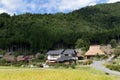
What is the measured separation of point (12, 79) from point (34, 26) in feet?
415

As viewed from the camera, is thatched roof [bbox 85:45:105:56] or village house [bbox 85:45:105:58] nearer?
village house [bbox 85:45:105:58]

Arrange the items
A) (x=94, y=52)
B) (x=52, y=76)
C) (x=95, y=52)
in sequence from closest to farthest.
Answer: (x=52, y=76) → (x=95, y=52) → (x=94, y=52)

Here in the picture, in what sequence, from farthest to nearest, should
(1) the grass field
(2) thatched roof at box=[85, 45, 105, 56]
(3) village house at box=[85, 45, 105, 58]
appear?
(2) thatched roof at box=[85, 45, 105, 56]
(3) village house at box=[85, 45, 105, 58]
(1) the grass field

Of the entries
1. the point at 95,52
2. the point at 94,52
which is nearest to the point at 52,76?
the point at 95,52

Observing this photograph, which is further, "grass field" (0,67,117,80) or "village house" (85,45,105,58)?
"village house" (85,45,105,58)

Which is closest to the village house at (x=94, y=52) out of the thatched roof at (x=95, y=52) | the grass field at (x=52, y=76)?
the thatched roof at (x=95, y=52)

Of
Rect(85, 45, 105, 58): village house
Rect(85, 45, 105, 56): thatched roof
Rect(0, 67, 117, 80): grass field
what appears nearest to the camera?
Rect(0, 67, 117, 80): grass field

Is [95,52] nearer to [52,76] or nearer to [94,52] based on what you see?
[94,52]

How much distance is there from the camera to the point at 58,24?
18325 cm

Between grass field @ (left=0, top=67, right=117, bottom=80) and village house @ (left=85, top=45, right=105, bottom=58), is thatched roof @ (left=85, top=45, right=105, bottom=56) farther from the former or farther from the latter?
grass field @ (left=0, top=67, right=117, bottom=80)

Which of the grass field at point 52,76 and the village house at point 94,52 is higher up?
the village house at point 94,52

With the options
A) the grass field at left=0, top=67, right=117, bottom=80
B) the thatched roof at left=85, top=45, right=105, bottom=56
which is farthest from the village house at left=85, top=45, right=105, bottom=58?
the grass field at left=0, top=67, right=117, bottom=80

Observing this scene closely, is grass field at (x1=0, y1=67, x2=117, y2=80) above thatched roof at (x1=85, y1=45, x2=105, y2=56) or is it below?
below

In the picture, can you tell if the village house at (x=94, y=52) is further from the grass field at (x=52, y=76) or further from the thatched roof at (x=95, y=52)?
the grass field at (x=52, y=76)
